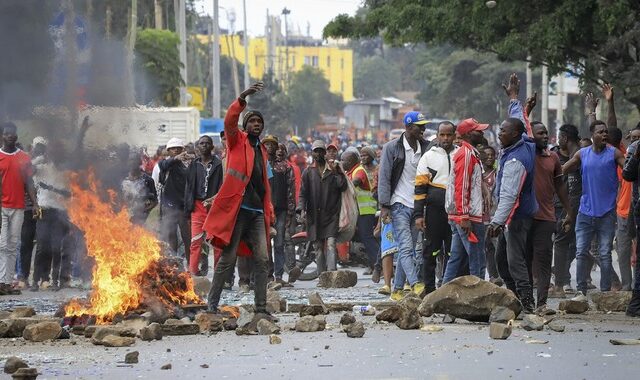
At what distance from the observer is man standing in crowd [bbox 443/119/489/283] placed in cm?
1277

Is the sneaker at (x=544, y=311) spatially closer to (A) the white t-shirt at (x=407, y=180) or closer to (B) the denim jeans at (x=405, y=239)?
(B) the denim jeans at (x=405, y=239)

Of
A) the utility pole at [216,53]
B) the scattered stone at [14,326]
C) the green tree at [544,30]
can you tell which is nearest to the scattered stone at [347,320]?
the scattered stone at [14,326]

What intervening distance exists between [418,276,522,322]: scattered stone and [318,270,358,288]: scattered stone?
17.1 feet

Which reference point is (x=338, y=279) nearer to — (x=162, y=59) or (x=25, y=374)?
(x=25, y=374)

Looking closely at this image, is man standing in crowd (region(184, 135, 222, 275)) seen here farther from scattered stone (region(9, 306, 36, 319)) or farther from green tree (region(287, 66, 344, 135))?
green tree (region(287, 66, 344, 135))

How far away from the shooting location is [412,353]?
9.70 metres

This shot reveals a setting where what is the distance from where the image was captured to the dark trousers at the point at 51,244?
17.6 metres

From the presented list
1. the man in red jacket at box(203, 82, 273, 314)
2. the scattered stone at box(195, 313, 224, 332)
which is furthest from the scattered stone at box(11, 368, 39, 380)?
the man in red jacket at box(203, 82, 273, 314)

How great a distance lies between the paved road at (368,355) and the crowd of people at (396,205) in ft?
3.54

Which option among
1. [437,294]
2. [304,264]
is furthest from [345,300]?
[304,264]

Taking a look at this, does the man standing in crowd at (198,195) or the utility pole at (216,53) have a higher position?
the utility pole at (216,53)

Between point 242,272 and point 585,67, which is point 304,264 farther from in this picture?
point 585,67

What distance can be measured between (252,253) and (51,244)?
639cm

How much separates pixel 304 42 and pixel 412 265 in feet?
518
